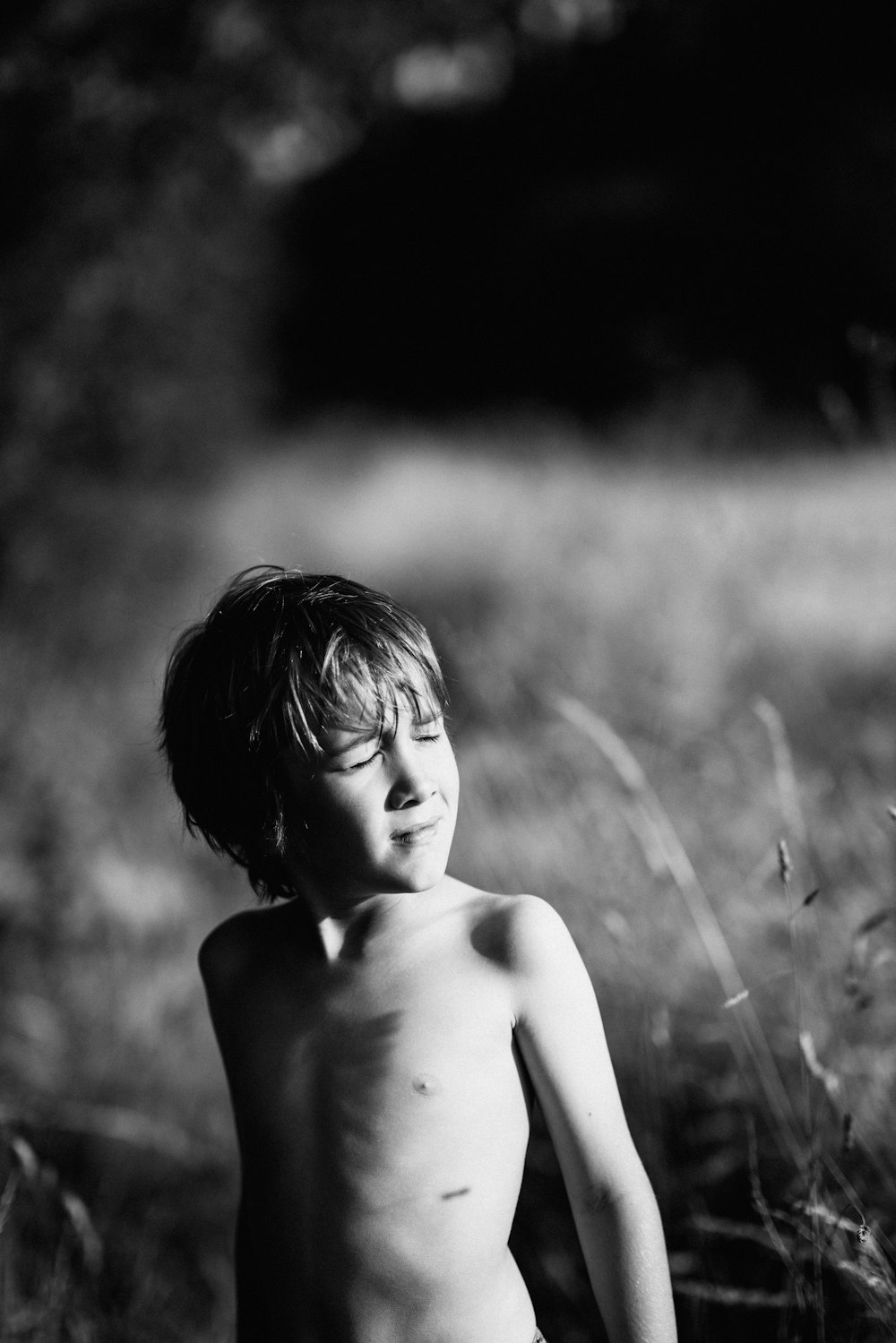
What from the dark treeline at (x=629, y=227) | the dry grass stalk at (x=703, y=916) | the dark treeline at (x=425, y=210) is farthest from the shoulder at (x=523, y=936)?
the dark treeline at (x=629, y=227)

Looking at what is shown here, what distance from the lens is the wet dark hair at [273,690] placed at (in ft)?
2.82

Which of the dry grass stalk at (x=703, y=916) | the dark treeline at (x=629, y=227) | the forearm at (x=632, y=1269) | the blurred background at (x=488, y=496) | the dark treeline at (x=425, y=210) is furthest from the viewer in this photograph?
the dark treeline at (x=629, y=227)

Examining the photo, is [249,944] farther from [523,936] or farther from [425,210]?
[425,210]

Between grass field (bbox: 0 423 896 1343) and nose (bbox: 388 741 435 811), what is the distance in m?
0.30

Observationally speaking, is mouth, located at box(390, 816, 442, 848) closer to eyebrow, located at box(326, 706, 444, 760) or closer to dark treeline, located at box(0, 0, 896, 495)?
eyebrow, located at box(326, 706, 444, 760)

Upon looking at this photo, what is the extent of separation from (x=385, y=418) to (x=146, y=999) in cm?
322

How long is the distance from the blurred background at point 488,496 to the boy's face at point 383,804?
496 millimetres

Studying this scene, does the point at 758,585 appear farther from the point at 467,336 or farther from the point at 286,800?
the point at 286,800

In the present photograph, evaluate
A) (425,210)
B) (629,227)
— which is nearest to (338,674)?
(629,227)

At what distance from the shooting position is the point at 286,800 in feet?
2.91

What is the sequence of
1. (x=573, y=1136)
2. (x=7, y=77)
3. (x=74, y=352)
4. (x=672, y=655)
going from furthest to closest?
1. (x=74, y=352)
2. (x=7, y=77)
3. (x=672, y=655)
4. (x=573, y=1136)

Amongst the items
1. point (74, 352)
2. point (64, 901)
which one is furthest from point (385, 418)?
point (64, 901)

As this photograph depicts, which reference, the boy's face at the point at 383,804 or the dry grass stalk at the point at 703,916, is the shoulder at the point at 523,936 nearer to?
the boy's face at the point at 383,804

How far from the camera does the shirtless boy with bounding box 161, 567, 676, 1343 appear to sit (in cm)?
82
